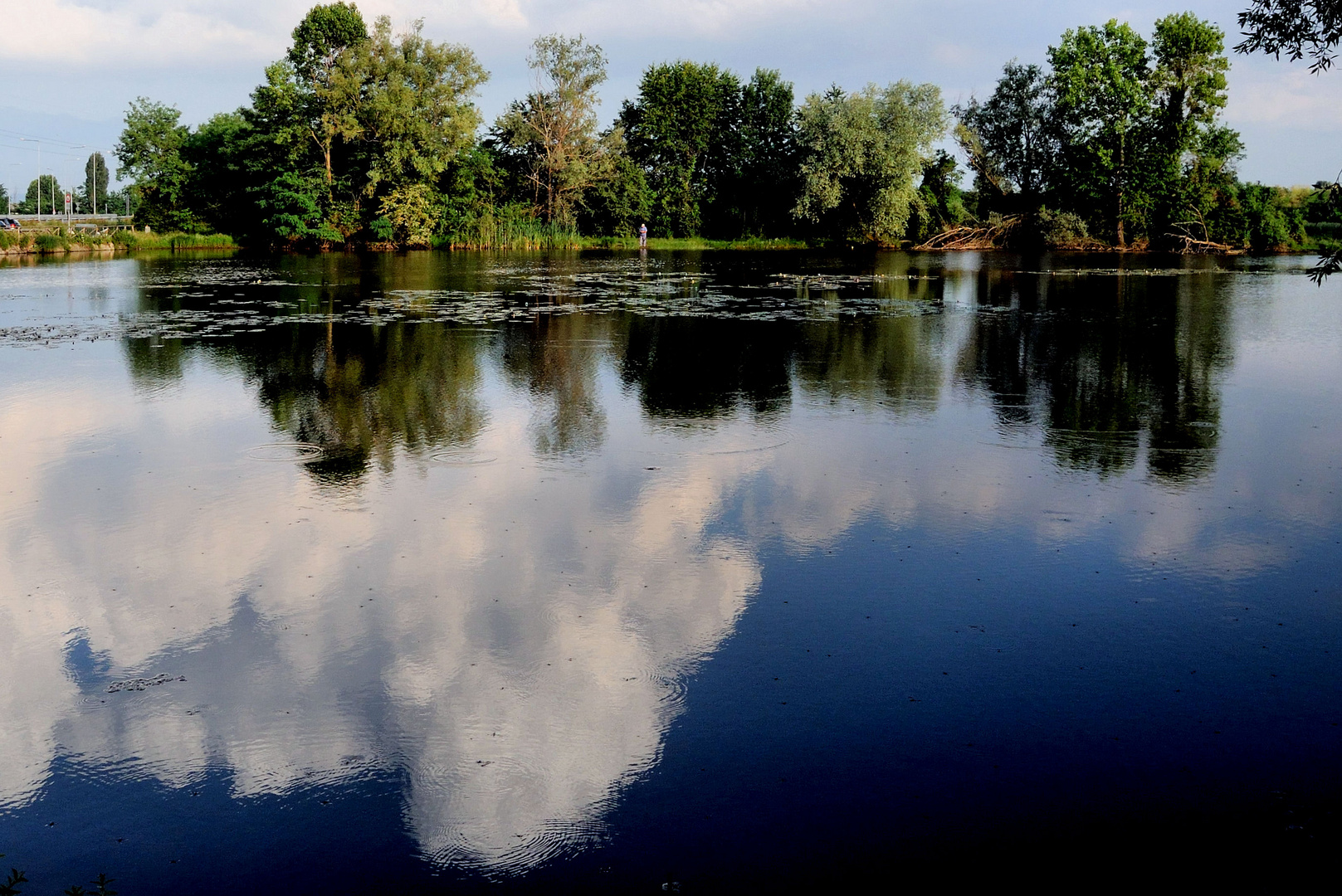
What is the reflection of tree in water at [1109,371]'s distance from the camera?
10047 mm

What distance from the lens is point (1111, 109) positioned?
60.2m

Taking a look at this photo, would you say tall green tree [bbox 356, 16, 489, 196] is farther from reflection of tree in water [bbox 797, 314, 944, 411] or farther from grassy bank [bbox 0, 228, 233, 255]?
reflection of tree in water [bbox 797, 314, 944, 411]

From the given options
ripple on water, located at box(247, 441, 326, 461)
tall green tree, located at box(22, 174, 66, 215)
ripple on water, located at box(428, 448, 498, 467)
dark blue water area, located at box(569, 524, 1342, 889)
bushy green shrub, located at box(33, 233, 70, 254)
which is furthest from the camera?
tall green tree, located at box(22, 174, 66, 215)

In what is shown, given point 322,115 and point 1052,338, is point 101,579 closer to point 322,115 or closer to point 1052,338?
point 1052,338

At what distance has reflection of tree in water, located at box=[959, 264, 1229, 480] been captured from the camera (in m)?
10.0

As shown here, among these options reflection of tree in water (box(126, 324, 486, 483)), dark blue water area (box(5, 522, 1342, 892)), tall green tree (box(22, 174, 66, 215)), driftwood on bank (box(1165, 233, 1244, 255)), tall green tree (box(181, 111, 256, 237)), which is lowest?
dark blue water area (box(5, 522, 1342, 892))

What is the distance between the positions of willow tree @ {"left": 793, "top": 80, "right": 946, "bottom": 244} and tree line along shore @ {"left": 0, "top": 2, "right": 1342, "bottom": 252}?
11cm

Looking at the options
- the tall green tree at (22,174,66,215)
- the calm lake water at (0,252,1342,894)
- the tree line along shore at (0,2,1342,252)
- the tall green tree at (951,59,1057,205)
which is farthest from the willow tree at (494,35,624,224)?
the tall green tree at (22,174,66,215)

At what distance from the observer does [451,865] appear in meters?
3.81

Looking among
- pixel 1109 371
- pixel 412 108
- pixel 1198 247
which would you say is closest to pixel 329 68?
pixel 412 108

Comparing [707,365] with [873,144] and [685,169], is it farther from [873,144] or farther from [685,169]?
[685,169]

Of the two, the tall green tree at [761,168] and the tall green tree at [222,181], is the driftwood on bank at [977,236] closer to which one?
the tall green tree at [761,168]

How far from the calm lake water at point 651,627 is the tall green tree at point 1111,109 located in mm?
51824

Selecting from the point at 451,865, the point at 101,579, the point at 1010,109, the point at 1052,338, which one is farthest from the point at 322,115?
the point at 451,865
